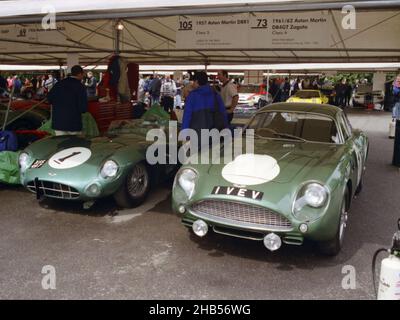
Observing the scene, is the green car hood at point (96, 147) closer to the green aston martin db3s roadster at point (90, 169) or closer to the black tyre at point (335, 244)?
the green aston martin db3s roadster at point (90, 169)

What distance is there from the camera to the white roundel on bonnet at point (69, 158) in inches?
187

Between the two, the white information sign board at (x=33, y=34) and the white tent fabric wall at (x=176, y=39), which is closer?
the white tent fabric wall at (x=176, y=39)

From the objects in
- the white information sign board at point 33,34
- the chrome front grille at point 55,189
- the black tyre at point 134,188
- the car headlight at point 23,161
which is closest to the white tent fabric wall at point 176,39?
the white information sign board at point 33,34

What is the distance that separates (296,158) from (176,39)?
5.13 m

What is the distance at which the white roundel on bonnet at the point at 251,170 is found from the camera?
12.0 feet

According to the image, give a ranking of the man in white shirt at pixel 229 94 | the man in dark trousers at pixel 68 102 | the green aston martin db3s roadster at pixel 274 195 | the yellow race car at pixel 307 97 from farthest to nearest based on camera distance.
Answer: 1. the yellow race car at pixel 307 97
2. the man in white shirt at pixel 229 94
3. the man in dark trousers at pixel 68 102
4. the green aston martin db3s roadster at pixel 274 195

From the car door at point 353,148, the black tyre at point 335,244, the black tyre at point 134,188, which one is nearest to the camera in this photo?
the black tyre at point 335,244

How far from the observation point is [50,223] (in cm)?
454

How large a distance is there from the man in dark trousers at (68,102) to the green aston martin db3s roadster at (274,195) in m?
2.86

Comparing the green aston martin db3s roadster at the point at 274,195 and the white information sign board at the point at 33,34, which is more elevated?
the white information sign board at the point at 33,34

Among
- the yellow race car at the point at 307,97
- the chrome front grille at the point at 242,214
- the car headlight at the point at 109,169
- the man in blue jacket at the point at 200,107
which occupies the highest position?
the man in blue jacket at the point at 200,107

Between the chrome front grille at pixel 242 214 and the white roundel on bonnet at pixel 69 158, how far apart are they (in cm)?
181
